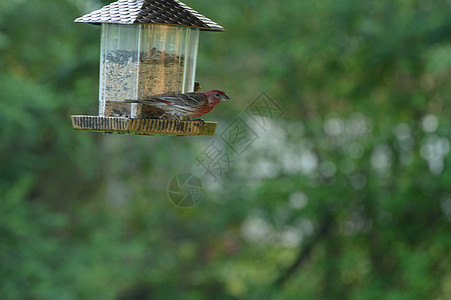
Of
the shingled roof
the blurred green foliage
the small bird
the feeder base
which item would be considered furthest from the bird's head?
the blurred green foliage

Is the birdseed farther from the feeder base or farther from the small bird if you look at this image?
the feeder base

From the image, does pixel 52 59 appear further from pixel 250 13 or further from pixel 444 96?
pixel 444 96

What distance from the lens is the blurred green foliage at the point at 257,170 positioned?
764 centimetres

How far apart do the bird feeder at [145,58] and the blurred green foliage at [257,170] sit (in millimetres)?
3880

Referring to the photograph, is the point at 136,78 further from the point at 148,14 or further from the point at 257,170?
the point at 257,170

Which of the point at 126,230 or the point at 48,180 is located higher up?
the point at 48,180

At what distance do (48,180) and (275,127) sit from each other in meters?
2.88

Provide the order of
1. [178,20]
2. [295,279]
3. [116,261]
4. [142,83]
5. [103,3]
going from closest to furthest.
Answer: [178,20]
[142,83]
[103,3]
[116,261]
[295,279]

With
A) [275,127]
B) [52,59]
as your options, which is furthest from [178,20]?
[275,127]

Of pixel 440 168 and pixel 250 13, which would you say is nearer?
pixel 440 168

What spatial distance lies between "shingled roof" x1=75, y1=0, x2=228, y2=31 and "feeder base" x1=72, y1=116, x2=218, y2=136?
430 millimetres

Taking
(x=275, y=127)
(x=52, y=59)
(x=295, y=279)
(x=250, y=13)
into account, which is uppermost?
(x=250, y=13)

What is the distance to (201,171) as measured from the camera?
868 cm

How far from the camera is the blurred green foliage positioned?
7.64 metres
